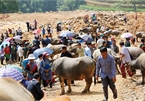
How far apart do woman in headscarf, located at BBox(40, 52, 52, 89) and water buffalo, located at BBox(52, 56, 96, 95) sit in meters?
0.22

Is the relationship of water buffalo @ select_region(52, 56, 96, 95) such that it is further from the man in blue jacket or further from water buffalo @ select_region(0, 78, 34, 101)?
water buffalo @ select_region(0, 78, 34, 101)

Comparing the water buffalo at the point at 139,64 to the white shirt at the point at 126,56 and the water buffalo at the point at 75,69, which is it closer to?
the white shirt at the point at 126,56

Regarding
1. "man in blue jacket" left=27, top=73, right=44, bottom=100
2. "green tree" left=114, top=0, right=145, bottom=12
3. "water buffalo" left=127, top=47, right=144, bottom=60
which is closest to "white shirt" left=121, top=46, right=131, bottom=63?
"water buffalo" left=127, top=47, right=144, bottom=60

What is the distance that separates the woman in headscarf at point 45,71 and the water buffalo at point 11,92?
8.42 m

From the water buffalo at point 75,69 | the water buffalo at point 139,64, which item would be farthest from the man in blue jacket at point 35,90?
the water buffalo at point 139,64

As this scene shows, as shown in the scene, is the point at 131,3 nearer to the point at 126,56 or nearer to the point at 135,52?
the point at 135,52

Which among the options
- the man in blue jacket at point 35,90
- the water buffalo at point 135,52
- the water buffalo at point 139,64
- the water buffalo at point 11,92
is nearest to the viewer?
the water buffalo at point 11,92

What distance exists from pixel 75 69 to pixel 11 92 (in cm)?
812

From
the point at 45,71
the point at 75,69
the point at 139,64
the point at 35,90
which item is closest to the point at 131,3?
the point at 139,64

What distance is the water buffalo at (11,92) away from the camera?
248 cm

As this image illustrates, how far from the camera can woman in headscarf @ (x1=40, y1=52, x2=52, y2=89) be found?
11.3 m

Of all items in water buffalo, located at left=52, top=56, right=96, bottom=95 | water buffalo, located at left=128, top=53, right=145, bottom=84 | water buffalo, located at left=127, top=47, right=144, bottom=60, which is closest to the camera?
water buffalo, located at left=52, top=56, right=96, bottom=95

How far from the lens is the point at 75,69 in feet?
35.0

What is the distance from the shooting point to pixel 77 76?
10688mm
